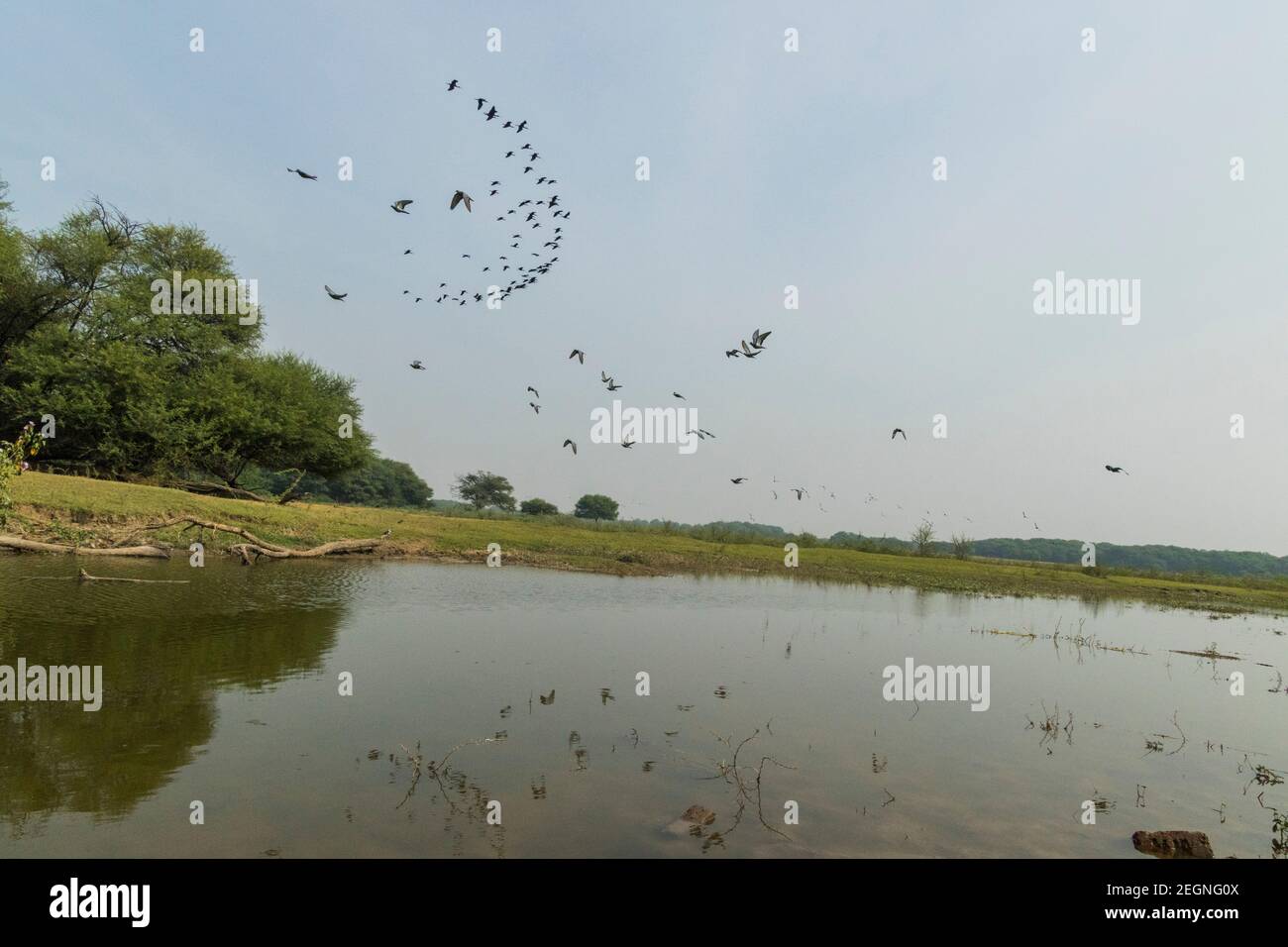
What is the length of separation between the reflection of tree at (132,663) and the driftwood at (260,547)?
16.4 ft

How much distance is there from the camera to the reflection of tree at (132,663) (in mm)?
7000

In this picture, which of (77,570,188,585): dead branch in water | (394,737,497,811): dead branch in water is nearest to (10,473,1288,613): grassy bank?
(77,570,188,585): dead branch in water

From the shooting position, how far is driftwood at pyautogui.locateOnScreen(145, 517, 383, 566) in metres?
25.2

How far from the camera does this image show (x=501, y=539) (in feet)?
132

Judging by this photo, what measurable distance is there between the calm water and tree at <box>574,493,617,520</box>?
298ft

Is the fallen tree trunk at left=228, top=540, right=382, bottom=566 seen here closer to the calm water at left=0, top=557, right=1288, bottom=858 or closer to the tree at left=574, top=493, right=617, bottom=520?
the calm water at left=0, top=557, right=1288, bottom=858

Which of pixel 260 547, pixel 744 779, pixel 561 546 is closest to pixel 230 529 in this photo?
pixel 260 547

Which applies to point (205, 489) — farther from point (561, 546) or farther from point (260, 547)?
point (561, 546)

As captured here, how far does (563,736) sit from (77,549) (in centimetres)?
1957

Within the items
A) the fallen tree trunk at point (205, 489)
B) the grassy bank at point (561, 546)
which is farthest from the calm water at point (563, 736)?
the fallen tree trunk at point (205, 489)
